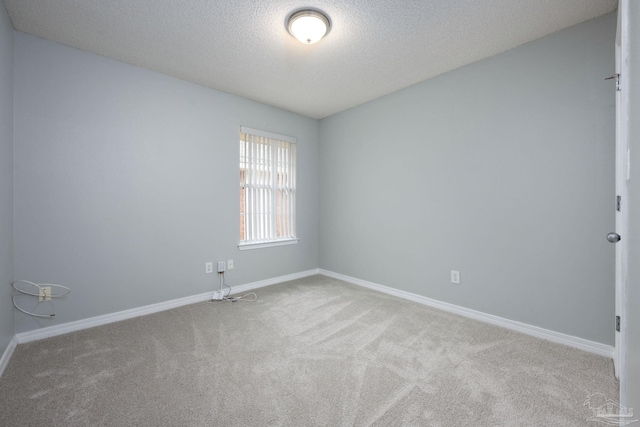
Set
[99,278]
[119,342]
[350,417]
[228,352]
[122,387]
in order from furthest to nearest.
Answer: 1. [99,278]
2. [119,342]
3. [228,352]
4. [122,387]
5. [350,417]

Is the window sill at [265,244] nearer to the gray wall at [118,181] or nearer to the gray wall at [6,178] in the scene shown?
the gray wall at [118,181]

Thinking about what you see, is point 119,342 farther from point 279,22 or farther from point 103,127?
point 279,22

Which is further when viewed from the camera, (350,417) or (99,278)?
(99,278)

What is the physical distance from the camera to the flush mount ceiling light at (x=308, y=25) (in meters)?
1.91

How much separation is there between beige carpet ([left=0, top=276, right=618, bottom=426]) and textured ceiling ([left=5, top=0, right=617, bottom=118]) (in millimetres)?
2449

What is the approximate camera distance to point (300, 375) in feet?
5.66

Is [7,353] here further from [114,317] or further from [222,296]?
[222,296]

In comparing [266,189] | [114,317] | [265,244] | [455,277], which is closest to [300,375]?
[455,277]

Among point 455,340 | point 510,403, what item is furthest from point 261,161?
point 510,403

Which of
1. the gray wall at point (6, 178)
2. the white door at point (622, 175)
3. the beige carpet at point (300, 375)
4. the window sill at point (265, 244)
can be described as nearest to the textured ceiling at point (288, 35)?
the gray wall at point (6, 178)

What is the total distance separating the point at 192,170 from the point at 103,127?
84 centimetres

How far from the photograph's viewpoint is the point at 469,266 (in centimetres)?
265

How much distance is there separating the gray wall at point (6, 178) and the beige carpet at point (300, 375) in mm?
314

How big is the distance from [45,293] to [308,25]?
2.99 m
